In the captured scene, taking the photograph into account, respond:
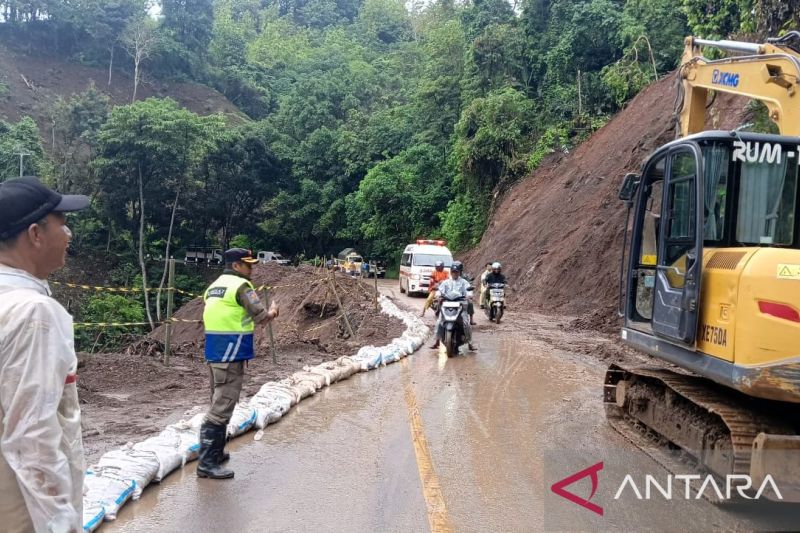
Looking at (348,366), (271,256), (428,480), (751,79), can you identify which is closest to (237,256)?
(428,480)

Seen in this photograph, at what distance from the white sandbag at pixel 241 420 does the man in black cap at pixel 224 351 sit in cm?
92

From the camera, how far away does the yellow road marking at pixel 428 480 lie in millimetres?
4871

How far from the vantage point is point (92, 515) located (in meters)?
4.49

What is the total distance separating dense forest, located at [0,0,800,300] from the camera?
112 feet

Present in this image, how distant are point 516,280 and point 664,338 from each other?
65.5 feet

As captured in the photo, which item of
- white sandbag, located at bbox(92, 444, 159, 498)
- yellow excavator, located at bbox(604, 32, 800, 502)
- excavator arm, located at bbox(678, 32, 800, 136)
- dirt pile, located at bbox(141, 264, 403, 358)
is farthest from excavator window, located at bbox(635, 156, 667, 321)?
dirt pile, located at bbox(141, 264, 403, 358)

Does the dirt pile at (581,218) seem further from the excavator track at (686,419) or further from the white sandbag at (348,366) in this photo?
the excavator track at (686,419)

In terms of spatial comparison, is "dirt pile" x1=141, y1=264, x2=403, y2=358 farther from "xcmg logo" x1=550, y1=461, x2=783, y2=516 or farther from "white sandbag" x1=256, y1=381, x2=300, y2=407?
"xcmg logo" x1=550, y1=461, x2=783, y2=516

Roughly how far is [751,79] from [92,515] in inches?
310

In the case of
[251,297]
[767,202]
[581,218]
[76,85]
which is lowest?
[251,297]

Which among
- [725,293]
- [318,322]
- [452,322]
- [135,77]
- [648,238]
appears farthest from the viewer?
[135,77]

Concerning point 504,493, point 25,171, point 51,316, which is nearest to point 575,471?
point 504,493

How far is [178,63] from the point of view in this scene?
69.6m

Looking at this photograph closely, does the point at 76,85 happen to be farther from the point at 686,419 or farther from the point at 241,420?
the point at 686,419
